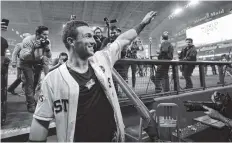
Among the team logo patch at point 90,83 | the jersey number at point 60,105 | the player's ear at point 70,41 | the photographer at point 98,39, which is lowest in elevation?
the jersey number at point 60,105

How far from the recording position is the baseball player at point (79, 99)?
1253 millimetres

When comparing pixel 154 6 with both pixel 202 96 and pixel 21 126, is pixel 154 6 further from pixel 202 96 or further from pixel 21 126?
pixel 21 126

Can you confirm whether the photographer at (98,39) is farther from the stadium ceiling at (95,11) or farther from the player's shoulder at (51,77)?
the stadium ceiling at (95,11)

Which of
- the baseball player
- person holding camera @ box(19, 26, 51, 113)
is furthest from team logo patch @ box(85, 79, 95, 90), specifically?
person holding camera @ box(19, 26, 51, 113)

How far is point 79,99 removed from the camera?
1.32 meters

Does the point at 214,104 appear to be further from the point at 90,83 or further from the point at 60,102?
the point at 60,102

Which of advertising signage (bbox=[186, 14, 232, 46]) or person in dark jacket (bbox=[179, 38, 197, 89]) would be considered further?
advertising signage (bbox=[186, 14, 232, 46])

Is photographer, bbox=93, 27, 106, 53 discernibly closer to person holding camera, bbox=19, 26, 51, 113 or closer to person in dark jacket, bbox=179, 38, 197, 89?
person holding camera, bbox=19, 26, 51, 113

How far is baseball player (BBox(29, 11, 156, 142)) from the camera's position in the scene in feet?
4.11

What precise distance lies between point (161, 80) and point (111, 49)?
2847mm

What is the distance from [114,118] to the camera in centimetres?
142

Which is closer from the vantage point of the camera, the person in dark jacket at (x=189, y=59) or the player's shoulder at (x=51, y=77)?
the player's shoulder at (x=51, y=77)

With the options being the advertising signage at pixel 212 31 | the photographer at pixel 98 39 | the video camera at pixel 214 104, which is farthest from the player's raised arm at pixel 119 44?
the advertising signage at pixel 212 31

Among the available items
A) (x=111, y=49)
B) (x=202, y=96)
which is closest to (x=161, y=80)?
(x=202, y=96)
